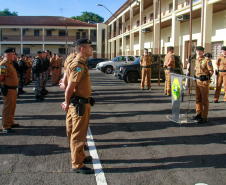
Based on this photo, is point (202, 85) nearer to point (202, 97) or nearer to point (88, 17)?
point (202, 97)

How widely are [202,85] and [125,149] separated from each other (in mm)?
3090

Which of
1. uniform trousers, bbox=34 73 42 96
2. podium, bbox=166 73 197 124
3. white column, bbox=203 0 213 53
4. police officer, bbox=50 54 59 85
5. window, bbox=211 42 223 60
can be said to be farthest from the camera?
window, bbox=211 42 223 60

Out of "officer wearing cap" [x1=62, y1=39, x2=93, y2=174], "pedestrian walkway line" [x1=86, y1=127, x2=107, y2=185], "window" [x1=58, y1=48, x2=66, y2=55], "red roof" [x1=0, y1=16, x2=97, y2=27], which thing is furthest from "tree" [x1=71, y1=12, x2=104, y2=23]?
"officer wearing cap" [x1=62, y1=39, x2=93, y2=174]

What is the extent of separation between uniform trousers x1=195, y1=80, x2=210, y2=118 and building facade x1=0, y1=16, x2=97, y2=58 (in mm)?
44225

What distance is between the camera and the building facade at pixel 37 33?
49156 millimetres

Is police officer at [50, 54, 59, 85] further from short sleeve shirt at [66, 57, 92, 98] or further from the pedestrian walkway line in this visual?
short sleeve shirt at [66, 57, 92, 98]

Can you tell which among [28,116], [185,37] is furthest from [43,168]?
[185,37]

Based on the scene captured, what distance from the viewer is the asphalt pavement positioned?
374cm

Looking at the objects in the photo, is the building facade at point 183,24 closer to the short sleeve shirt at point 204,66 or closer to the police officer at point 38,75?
the short sleeve shirt at point 204,66

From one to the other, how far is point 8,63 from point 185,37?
20442 millimetres

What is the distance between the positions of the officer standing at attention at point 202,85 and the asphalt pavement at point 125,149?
0.37m

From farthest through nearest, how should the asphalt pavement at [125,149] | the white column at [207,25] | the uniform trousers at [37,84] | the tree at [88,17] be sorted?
the tree at [88,17] < the white column at [207,25] < the uniform trousers at [37,84] < the asphalt pavement at [125,149]

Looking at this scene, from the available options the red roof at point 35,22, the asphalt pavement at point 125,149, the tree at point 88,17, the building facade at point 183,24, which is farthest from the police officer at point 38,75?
the tree at point 88,17

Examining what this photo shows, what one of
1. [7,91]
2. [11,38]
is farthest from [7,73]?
[11,38]
